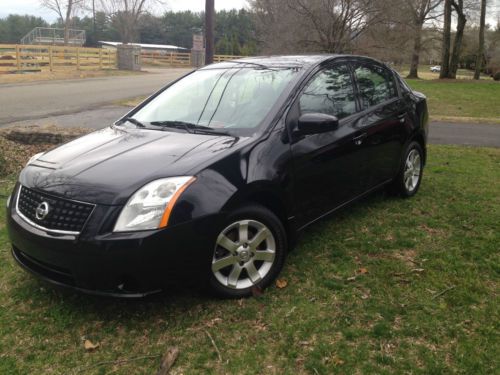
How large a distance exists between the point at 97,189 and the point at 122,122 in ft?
4.81

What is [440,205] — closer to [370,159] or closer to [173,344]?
[370,159]

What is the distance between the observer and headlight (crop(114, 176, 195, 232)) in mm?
2588

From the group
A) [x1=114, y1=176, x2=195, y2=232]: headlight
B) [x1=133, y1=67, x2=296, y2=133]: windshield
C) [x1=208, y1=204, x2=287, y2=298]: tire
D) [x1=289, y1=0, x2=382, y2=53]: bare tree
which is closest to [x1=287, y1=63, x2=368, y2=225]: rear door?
[x1=133, y1=67, x2=296, y2=133]: windshield

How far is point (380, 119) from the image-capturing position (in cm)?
448

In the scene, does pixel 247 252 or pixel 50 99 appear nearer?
pixel 247 252

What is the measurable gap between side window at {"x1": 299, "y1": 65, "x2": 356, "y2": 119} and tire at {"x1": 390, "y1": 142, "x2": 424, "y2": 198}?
121 cm

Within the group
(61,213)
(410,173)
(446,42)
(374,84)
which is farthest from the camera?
(446,42)

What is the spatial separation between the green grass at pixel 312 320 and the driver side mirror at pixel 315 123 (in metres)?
1.06

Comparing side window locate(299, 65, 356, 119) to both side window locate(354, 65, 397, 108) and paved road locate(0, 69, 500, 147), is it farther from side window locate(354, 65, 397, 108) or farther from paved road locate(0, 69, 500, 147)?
paved road locate(0, 69, 500, 147)

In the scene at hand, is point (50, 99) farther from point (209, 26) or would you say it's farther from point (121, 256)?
point (121, 256)

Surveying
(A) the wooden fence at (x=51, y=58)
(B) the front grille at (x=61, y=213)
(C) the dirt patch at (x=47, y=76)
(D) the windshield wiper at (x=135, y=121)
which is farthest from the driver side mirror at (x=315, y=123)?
(A) the wooden fence at (x=51, y=58)

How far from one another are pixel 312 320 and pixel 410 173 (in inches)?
115

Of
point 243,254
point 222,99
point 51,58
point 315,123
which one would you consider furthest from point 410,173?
point 51,58

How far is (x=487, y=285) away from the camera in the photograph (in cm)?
334
